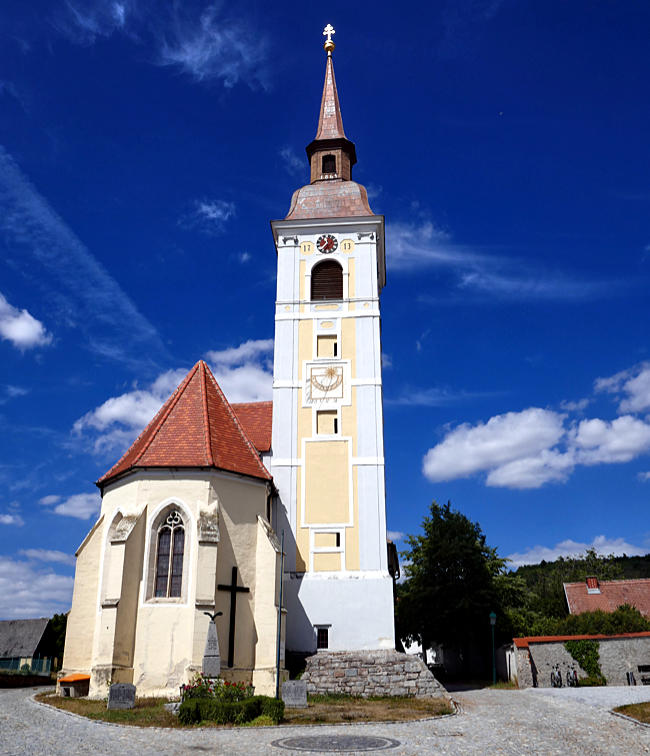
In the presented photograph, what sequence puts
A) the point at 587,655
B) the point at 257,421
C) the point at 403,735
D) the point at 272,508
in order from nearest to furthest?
1. the point at 403,735
2. the point at 272,508
3. the point at 587,655
4. the point at 257,421

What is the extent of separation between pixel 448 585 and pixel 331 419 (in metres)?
13.6

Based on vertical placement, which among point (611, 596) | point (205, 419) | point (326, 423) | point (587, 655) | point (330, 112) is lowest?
point (587, 655)

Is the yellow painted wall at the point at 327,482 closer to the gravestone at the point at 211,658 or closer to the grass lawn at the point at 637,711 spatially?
the gravestone at the point at 211,658

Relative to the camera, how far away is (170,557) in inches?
837

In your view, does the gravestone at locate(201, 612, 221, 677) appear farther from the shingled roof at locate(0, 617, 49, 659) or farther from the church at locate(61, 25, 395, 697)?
the shingled roof at locate(0, 617, 49, 659)

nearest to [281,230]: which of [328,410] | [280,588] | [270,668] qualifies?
[328,410]

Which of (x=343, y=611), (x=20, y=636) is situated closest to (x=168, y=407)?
(x=343, y=611)

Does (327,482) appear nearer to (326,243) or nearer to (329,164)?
(326,243)

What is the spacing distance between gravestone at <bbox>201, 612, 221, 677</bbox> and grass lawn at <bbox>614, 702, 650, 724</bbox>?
10348mm

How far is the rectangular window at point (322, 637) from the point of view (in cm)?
2388

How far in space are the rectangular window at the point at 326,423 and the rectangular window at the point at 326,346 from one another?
2.62 metres

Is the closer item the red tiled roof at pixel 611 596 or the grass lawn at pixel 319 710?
the grass lawn at pixel 319 710

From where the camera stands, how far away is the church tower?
79.4ft

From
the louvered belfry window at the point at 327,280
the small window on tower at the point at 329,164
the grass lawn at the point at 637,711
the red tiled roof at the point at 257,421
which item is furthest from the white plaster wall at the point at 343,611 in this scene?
the small window on tower at the point at 329,164
